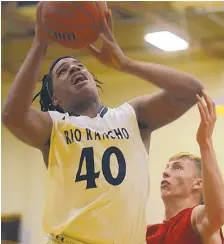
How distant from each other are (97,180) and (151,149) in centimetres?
22

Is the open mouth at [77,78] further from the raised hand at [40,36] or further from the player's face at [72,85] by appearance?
the raised hand at [40,36]

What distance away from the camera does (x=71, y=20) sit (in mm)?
1204

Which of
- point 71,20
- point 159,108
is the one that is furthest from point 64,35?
point 159,108

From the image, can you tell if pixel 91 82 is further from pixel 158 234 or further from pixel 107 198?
pixel 158 234

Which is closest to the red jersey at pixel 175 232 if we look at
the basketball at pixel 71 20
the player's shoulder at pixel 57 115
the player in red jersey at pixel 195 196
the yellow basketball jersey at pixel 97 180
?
the player in red jersey at pixel 195 196

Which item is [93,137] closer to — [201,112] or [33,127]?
[33,127]

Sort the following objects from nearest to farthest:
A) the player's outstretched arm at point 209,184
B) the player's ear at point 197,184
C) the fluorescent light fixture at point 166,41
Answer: the player's outstretched arm at point 209,184 → the player's ear at point 197,184 → the fluorescent light fixture at point 166,41

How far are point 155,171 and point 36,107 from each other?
0.32m

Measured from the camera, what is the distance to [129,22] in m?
1.54

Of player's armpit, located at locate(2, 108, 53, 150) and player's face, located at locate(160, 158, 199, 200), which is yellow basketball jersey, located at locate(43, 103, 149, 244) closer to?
player's armpit, located at locate(2, 108, 53, 150)

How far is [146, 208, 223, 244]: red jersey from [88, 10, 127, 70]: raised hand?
0.39m

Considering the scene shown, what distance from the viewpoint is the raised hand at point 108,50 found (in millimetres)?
1240

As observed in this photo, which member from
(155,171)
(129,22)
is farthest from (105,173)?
(129,22)

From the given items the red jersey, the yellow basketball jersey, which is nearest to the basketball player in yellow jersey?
the yellow basketball jersey
